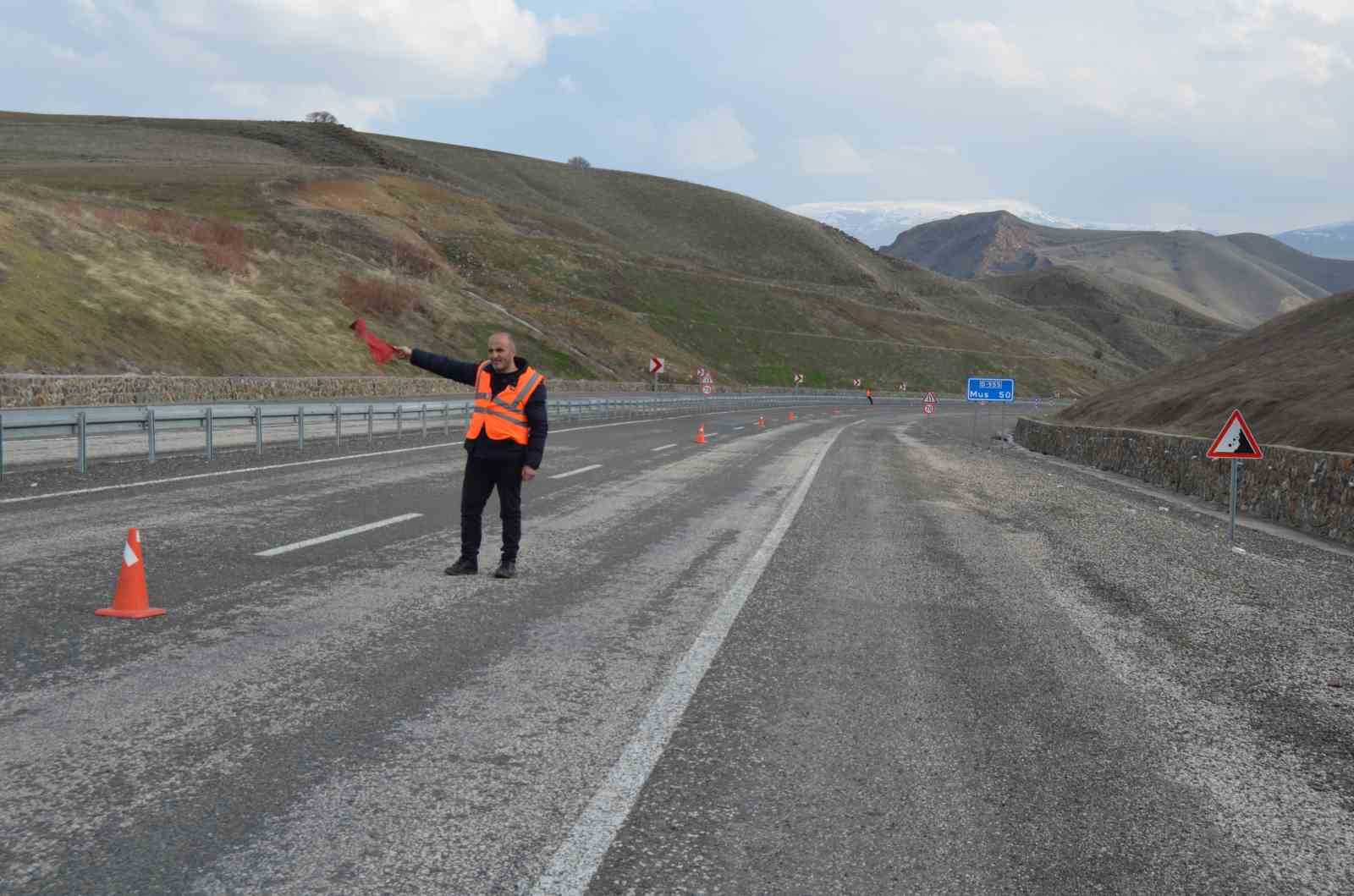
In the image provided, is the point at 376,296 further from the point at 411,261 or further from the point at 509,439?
the point at 509,439

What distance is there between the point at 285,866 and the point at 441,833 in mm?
510

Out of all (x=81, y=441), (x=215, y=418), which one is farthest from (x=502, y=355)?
(x=215, y=418)

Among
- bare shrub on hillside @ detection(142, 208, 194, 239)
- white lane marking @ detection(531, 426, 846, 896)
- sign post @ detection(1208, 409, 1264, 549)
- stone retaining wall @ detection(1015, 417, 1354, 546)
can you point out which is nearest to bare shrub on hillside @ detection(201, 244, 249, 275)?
bare shrub on hillside @ detection(142, 208, 194, 239)

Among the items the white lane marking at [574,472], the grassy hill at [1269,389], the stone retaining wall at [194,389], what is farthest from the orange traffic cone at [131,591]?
the stone retaining wall at [194,389]

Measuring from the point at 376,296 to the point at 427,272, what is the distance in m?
15.7

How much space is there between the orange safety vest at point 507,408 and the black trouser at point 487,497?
230 millimetres

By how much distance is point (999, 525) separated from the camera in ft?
42.6

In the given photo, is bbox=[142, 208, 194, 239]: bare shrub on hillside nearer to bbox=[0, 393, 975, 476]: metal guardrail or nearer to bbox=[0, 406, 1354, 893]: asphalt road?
bbox=[0, 393, 975, 476]: metal guardrail

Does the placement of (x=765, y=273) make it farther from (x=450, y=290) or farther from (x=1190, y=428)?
(x=1190, y=428)

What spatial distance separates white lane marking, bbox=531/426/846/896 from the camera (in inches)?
132

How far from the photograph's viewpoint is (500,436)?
8242 mm

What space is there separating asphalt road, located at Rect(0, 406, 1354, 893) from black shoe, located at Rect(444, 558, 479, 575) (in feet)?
0.36

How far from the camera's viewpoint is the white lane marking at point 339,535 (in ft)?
29.8

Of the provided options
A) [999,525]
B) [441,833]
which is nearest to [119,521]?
[441,833]
